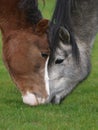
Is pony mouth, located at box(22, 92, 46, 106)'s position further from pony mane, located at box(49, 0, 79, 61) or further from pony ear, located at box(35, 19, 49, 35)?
pony ear, located at box(35, 19, 49, 35)

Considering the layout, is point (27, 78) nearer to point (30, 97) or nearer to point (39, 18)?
point (30, 97)

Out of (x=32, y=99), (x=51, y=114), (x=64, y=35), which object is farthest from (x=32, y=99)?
(x=64, y=35)

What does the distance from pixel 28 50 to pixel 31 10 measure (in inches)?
26.3

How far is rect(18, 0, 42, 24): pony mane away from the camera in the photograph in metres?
8.20

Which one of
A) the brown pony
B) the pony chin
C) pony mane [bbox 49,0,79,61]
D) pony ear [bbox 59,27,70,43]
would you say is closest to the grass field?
the pony chin

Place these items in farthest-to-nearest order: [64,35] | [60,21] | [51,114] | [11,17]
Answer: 1. [11,17]
2. [64,35]
3. [60,21]
4. [51,114]

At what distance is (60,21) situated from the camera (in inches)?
312

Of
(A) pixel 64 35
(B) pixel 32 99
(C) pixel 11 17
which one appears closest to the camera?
(A) pixel 64 35

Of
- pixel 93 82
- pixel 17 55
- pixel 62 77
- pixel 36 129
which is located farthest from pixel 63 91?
pixel 93 82

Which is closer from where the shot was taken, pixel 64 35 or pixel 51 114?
pixel 51 114

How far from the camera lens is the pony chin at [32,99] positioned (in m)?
8.27

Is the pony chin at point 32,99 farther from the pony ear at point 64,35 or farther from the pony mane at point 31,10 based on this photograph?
the pony mane at point 31,10

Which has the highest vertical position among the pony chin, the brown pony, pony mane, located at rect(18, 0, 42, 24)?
pony mane, located at rect(18, 0, 42, 24)

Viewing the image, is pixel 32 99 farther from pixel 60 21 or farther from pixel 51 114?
pixel 60 21
